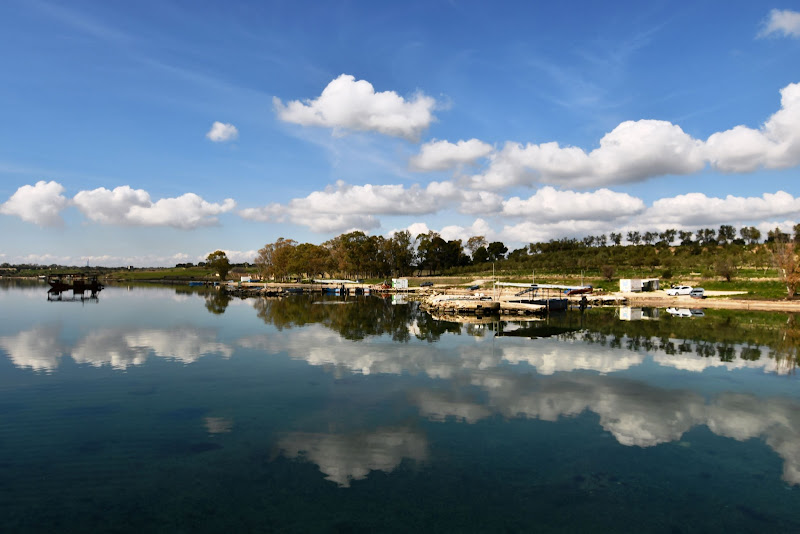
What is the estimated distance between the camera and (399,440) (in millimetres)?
17891

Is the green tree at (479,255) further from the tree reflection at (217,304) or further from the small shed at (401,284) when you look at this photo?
the tree reflection at (217,304)

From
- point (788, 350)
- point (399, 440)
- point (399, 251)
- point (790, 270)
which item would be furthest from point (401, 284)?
point (399, 440)

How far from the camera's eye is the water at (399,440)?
1276 cm

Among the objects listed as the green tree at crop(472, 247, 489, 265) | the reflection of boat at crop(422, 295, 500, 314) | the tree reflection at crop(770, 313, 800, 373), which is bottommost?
the tree reflection at crop(770, 313, 800, 373)

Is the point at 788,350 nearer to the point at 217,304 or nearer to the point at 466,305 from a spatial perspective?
the point at 466,305

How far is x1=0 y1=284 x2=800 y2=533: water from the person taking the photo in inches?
502

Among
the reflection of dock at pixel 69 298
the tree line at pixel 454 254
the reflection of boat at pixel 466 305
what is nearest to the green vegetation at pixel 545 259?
the tree line at pixel 454 254

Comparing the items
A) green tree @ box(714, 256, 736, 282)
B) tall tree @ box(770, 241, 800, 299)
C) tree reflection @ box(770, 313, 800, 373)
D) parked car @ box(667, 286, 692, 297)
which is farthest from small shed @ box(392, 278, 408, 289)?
tree reflection @ box(770, 313, 800, 373)

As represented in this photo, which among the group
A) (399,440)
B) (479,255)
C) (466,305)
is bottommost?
(399,440)

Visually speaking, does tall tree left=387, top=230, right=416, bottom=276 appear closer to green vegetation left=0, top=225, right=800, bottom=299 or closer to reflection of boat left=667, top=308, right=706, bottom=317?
green vegetation left=0, top=225, right=800, bottom=299

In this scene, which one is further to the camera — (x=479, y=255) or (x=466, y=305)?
(x=479, y=255)

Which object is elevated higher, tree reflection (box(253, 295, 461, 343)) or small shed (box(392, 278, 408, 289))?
small shed (box(392, 278, 408, 289))

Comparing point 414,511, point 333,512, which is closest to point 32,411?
point 333,512

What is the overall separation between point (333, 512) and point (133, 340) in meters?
38.1
